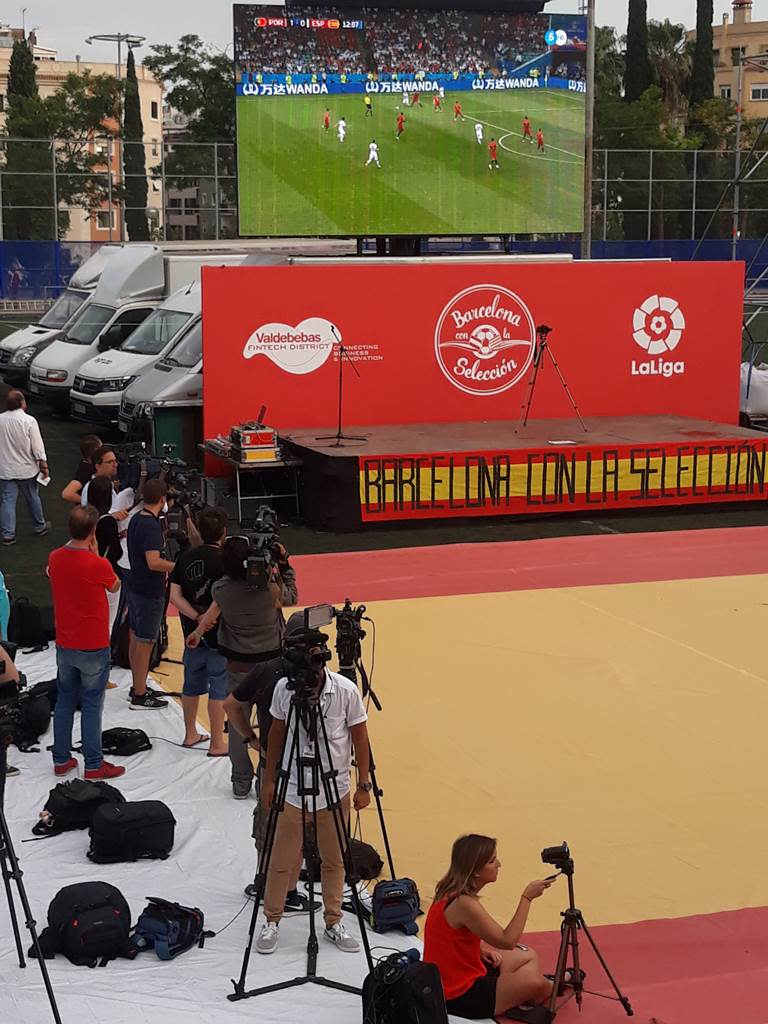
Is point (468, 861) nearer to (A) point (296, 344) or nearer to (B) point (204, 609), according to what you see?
(B) point (204, 609)

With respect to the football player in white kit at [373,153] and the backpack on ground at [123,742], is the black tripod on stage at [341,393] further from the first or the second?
the backpack on ground at [123,742]

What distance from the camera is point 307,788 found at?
6438 millimetres

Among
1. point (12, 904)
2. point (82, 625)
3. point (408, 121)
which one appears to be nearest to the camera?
point (12, 904)

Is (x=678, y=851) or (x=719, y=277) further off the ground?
(x=719, y=277)

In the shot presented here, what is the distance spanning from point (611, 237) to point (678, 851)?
50.3 m

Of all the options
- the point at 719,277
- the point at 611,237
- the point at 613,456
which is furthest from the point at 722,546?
the point at 611,237

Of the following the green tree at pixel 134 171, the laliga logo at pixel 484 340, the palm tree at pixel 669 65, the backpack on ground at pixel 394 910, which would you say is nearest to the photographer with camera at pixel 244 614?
the backpack on ground at pixel 394 910

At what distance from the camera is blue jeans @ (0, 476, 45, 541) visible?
15727mm

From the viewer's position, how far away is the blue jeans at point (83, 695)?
8.59m

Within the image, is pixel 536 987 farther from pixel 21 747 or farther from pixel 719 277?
pixel 719 277

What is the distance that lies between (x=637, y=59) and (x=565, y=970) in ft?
214

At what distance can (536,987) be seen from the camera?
20.3 ft

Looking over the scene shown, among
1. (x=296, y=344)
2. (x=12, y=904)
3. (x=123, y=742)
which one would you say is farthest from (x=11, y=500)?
(x=12, y=904)

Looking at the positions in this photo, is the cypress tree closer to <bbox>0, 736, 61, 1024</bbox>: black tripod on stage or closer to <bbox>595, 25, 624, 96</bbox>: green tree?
<bbox>595, 25, 624, 96</bbox>: green tree
